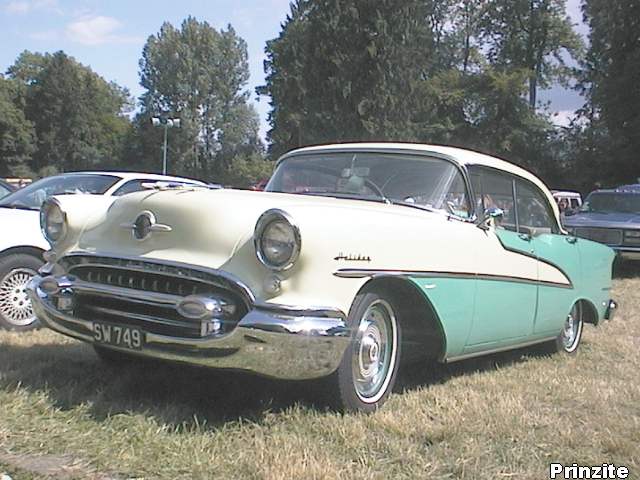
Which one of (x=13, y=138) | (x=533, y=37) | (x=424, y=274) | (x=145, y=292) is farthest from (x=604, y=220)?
(x=13, y=138)

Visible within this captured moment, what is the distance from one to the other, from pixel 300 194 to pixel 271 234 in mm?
1459

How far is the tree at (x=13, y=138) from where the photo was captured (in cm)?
6962

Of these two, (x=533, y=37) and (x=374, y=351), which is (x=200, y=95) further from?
(x=374, y=351)

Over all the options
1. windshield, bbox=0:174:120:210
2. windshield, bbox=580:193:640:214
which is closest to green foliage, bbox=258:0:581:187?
windshield, bbox=580:193:640:214

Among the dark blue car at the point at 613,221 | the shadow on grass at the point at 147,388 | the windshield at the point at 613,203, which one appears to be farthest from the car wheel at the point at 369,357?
the windshield at the point at 613,203

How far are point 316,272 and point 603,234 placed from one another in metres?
11.3

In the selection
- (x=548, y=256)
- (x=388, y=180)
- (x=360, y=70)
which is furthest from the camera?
(x=360, y=70)

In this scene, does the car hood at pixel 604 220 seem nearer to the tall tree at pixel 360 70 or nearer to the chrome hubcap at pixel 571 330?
the chrome hubcap at pixel 571 330

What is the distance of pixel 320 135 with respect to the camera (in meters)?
38.7

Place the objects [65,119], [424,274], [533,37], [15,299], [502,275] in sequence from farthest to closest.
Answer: [65,119] < [533,37] < [15,299] < [502,275] < [424,274]

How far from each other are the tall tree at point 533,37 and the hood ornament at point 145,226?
4616 cm

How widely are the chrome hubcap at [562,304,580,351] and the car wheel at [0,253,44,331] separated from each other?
14.7 ft

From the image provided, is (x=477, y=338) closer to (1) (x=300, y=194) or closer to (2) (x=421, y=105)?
(1) (x=300, y=194)

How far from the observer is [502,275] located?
16.3 feet
